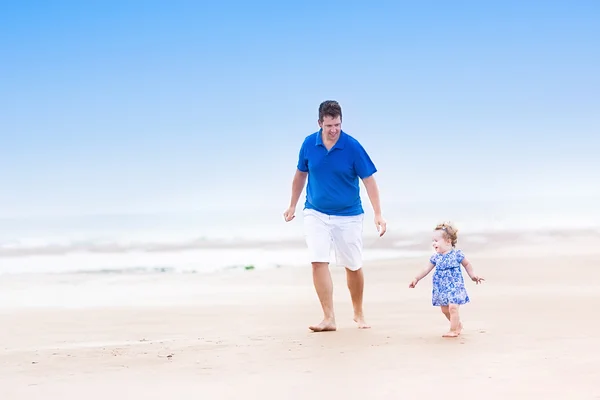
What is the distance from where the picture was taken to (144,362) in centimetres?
618

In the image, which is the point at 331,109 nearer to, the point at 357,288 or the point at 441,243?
the point at 441,243

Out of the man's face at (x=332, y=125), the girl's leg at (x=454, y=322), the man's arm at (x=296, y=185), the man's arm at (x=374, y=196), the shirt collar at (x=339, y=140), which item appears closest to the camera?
the girl's leg at (x=454, y=322)

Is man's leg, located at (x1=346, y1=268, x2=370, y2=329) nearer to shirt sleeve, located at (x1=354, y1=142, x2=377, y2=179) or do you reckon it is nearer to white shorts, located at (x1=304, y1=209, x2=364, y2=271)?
white shorts, located at (x1=304, y1=209, x2=364, y2=271)

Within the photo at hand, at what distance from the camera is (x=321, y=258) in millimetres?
7559

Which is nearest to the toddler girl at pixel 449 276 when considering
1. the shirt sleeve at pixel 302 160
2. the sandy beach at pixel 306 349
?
the sandy beach at pixel 306 349

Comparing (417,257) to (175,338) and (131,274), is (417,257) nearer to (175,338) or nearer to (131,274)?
(131,274)

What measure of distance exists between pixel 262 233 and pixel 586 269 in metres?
11.5

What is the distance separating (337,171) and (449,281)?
1352 mm

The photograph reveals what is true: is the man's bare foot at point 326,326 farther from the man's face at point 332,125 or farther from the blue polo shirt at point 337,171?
the man's face at point 332,125

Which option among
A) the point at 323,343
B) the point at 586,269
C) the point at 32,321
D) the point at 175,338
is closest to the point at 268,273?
the point at 586,269

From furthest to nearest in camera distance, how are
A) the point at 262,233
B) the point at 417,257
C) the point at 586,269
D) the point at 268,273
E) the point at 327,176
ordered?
the point at 262,233 → the point at 417,257 → the point at 268,273 → the point at 586,269 → the point at 327,176

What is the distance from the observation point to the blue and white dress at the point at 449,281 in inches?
272

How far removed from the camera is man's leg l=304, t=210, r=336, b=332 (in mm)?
7559

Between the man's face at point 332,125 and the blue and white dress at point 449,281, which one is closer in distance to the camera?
the blue and white dress at point 449,281
